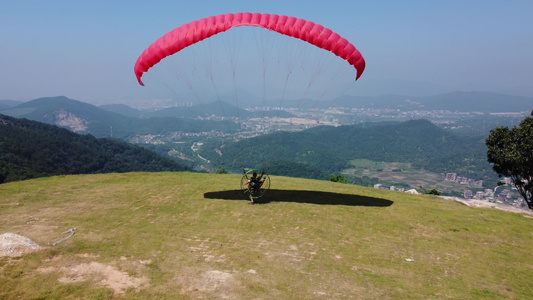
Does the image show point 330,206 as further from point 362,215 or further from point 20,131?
point 20,131

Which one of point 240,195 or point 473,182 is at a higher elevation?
point 240,195

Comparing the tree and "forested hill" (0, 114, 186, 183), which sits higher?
the tree

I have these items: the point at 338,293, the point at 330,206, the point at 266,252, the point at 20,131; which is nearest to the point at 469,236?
the point at 330,206

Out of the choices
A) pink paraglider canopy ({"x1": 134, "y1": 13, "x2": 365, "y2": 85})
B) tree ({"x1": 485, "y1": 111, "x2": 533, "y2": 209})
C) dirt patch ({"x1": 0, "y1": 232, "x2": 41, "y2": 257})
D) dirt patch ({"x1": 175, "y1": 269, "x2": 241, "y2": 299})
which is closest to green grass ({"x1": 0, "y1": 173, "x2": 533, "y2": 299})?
dirt patch ({"x1": 175, "y1": 269, "x2": 241, "y2": 299})

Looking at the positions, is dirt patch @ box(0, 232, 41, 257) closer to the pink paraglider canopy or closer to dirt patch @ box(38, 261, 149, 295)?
dirt patch @ box(38, 261, 149, 295)

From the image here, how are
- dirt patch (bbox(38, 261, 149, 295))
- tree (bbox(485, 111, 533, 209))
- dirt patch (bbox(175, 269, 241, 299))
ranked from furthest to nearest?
tree (bbox(485, 111, 533, 209))
dirt patch (bbox(38, 261, 149, 295))
dirt patch (bbox(175, 269, 241, 299))

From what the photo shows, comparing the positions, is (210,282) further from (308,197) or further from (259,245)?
(308,197)

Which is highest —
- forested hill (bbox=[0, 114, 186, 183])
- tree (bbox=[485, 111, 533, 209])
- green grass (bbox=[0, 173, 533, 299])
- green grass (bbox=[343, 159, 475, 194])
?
tree (bbox=[485, 111, 533, 209])
